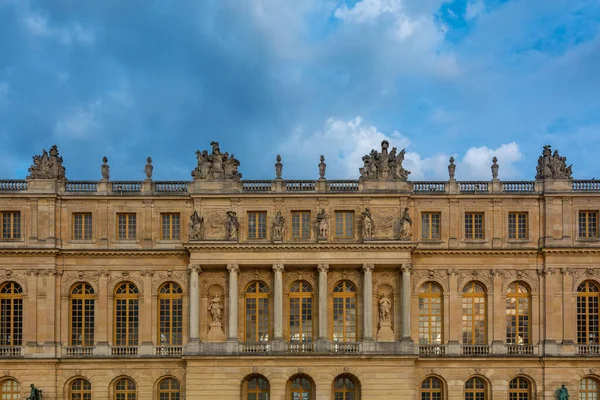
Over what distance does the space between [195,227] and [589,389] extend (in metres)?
27.6

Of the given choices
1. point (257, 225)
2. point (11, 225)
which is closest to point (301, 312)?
point (257, 225)

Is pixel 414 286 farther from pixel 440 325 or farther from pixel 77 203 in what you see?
pixel 77 203

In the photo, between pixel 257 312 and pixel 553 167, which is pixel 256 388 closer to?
pixel 257 312

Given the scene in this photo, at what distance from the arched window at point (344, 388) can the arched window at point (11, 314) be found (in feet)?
67.9

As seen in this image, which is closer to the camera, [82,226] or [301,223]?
[301,223]

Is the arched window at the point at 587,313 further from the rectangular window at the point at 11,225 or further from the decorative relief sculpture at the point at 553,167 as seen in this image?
the rectangular window at the point at 11,225

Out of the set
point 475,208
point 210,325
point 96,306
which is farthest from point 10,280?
point 475,208

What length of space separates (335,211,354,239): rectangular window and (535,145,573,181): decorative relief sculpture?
12.9m

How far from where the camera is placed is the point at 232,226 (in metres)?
48.4

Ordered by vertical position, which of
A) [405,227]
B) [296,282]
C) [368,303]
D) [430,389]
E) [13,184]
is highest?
[13,184]

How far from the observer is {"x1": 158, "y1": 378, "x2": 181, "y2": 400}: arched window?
4906 centimetres

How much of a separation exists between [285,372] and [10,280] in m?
18.9

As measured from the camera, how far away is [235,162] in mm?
49844

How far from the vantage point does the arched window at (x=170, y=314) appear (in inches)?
1951
